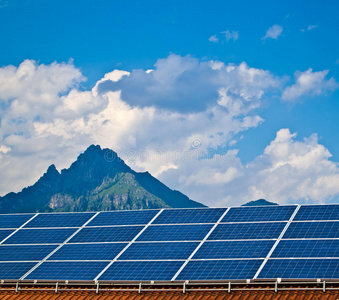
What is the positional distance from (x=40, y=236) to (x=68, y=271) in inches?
269

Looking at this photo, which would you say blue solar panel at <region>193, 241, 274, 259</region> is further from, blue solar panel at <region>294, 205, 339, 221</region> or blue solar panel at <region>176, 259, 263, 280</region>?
blue solar panel at <region>294, 205, 339, 221</region>

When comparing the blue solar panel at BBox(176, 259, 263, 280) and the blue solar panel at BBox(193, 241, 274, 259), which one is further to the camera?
the blue solar panel at BBox(193, 241, 274, 259)

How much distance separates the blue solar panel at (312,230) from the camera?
1378 inches

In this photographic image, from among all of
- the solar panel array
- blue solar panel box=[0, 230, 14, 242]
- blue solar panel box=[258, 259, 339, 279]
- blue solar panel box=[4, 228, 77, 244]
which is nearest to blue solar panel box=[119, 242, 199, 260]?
the solar panel array

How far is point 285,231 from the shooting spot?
3612 centimetres

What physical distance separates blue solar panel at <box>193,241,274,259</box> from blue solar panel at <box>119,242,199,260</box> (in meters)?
0.79

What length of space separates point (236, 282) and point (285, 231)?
232 inches

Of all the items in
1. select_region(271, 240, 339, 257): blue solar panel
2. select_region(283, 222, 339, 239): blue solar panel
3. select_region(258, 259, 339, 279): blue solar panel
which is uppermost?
select_region(283, 222, 339, 239): blue solar panel

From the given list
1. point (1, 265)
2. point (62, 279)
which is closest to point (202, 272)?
point (62, 279)

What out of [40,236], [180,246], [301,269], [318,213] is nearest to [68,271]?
[180,246]

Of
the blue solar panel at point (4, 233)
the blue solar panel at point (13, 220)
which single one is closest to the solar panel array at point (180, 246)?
the blue solar panel at point (4, 233)

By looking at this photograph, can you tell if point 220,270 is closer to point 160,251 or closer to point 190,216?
point 160,251

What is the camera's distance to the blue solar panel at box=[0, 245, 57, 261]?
38.4 m

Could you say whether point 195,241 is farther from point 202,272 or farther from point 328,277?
point 328,277
